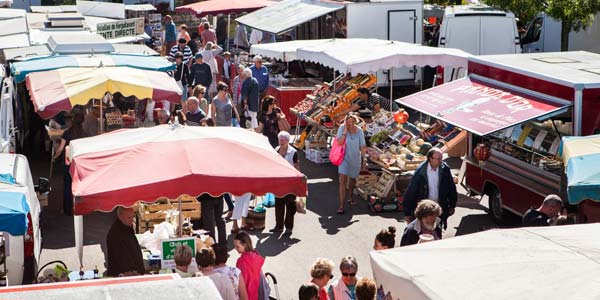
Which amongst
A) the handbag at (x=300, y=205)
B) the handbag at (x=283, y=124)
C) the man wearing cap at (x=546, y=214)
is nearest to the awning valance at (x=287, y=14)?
the handbag at (x=283, y=124)

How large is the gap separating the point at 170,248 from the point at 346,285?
220cm

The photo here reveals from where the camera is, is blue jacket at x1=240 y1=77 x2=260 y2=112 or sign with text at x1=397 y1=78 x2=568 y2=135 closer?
sign with text at x1=397 y1=78 x2=568 y2=135

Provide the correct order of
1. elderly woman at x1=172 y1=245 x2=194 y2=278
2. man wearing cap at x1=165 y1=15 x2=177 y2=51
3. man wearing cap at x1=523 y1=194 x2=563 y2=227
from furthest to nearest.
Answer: man wearing cap at x1=165 y1=15 x2=177 y2=51, man wearing cap at x1=523 y1=194 x2=563 y2=227, elderly woman at x1=172 y1=245 x2=194 y2=278

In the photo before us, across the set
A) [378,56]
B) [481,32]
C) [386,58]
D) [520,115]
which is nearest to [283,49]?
[378,56]

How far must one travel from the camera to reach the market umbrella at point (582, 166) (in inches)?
404

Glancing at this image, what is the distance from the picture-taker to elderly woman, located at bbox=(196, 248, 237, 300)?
29.3 ft

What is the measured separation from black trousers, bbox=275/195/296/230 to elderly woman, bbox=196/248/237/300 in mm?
4556

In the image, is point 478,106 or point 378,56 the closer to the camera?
point 478,106

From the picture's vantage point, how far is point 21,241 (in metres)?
10.5

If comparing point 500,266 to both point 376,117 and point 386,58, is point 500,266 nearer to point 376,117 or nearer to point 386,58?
point 376,117

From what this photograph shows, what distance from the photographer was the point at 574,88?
12.5 metres

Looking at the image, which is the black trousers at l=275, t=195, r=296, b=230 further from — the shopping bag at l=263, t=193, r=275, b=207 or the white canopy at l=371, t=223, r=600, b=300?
the white canopy at l=371, t=223, r=600, b=300

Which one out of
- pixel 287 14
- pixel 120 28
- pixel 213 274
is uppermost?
pixel 287 14

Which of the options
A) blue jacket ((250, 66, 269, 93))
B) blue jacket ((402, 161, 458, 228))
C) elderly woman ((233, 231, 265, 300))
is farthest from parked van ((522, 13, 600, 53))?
elderly woman ((233, 231, 265, 300))
